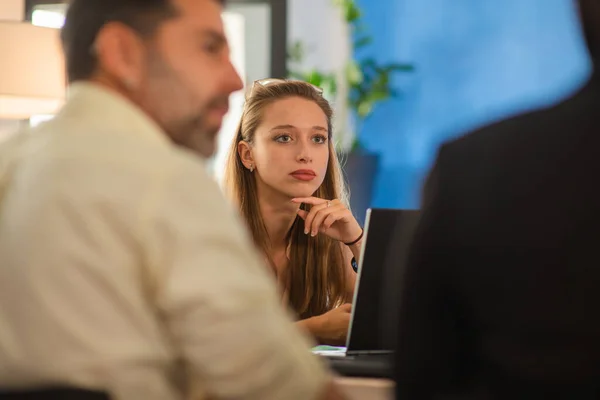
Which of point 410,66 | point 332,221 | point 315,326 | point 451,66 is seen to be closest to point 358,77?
point 410,66

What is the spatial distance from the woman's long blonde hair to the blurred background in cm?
147

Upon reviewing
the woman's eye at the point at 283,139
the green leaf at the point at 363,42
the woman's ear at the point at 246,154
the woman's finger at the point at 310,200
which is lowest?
the woman's finger at the point at 310,200

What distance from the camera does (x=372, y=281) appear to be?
1.81 m

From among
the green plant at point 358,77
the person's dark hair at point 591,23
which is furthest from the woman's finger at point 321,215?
the green plant at point 358,77

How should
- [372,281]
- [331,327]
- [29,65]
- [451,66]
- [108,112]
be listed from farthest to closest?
[451,66], [29,65], [331,327], [372,281], [108,112]

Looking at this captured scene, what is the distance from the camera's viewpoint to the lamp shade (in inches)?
129

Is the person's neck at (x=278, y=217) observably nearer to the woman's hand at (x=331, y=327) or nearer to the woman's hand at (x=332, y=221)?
the woman's hand at (x=332, y=221)

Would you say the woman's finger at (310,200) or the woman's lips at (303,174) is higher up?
the woman's lips at (303,174)

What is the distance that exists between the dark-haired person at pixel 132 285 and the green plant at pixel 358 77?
359 cm

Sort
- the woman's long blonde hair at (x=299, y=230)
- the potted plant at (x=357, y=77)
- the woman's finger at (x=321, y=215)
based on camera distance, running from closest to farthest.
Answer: the woman's finger at (x=321, y=215)
the woman's long blonde hair at (x=299, y=230)
the potted plant at (x=357, y=77)

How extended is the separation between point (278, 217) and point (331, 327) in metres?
Answer: 0.56

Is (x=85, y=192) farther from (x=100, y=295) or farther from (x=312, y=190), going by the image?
(x=312, y=190)

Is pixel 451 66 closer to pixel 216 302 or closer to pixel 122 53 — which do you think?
pixel 122 53

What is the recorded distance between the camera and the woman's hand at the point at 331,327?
2.18m
